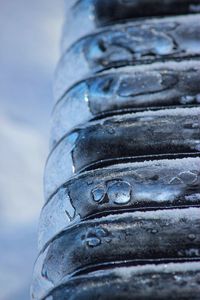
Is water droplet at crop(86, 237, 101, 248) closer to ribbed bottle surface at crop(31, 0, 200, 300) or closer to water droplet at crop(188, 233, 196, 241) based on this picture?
ribbed bottle surface at crop(31, 0, 200, 300)

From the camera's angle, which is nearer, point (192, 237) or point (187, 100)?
point (192, 237)

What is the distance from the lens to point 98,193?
3.18 ft

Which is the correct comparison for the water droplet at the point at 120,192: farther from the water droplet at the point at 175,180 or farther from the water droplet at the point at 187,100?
the water droplet at the point at 187,100

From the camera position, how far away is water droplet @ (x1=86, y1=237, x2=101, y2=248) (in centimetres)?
88

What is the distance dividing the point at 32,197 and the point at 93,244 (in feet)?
2.56

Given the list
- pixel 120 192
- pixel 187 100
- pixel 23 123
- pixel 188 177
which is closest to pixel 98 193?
pixel 120 192

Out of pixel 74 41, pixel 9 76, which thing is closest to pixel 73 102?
pixel 74 41

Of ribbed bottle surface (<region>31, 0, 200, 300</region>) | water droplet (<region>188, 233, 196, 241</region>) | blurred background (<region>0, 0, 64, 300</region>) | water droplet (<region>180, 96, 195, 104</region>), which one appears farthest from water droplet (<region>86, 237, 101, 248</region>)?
blurred background (<region>0, 0, 64, 300</region>)

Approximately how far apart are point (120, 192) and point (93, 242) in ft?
0.36

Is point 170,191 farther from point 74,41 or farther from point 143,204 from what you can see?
point 74,41

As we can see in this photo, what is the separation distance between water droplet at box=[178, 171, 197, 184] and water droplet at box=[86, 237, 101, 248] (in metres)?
0.18

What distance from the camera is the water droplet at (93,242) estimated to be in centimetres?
88

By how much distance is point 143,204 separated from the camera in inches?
37.0

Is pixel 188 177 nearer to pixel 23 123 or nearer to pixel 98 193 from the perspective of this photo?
pixel 98 193
